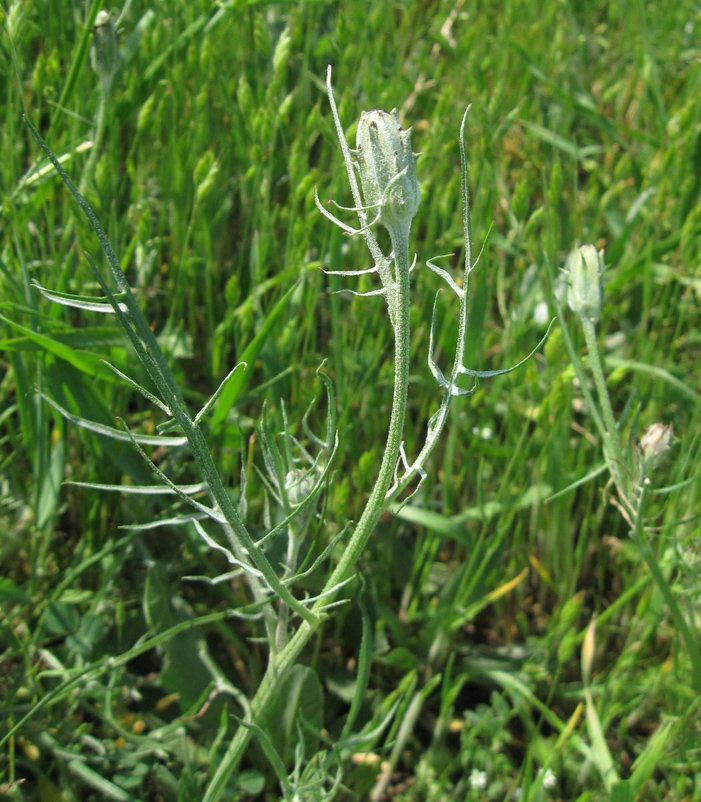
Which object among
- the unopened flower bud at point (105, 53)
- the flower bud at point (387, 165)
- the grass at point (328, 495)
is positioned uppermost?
the unopened flower bud at point (105, 53)

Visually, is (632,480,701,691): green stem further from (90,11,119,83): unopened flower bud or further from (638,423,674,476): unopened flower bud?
(90,11,119,83): unopened flower bud

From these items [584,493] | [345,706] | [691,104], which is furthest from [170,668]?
[691,104]

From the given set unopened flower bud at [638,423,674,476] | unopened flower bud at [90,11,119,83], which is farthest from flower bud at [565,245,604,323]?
unopened flower bud at [90,11,119,83]

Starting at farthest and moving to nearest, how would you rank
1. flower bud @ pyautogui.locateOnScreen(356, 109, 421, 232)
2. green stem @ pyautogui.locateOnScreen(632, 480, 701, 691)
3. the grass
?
the grass → green stem @ pyautogui.locateOnScreen(632, 480, 701, 691) → flower bud @ pyautogui.locateOnScreen(356, 109, 421, 232)

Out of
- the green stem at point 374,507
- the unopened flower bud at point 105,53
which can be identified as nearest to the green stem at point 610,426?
the green stem at point 374,507

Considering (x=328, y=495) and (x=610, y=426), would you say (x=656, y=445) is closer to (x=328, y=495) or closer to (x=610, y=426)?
(x=610, y=426)

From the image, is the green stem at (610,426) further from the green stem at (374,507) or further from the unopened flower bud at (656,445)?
the green stem at (374,507)
